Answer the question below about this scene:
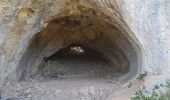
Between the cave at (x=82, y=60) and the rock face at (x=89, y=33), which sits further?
the cave at (x=82, y=60)

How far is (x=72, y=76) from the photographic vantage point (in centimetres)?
765

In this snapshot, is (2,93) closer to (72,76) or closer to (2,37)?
(2,37)

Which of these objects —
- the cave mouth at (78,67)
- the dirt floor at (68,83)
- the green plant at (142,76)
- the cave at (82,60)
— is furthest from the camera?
the cave mouth at (78,67)

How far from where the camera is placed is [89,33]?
8.38 metres

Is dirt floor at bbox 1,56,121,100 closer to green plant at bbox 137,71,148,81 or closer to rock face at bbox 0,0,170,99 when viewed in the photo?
rock face at bbox 0,0,170,99

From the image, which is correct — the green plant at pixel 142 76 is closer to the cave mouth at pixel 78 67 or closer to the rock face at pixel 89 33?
the rock face at pixel 89 33

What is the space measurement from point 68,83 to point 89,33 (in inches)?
81.3

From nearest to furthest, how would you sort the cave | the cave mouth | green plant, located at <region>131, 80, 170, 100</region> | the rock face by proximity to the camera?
1. green plant, located at <region>131, 80, 170, 100</region>
2. the rock face
3. the cave
4. the cave mouth

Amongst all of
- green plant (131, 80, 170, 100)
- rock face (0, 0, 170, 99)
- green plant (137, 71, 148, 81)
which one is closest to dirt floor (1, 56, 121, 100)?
rock face (0, 0, 170, 99)

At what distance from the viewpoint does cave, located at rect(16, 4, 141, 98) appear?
6.85 metres

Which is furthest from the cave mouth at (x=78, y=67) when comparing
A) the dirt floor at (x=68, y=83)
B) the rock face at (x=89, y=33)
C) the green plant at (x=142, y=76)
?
the green plant at (x=142, y=76)

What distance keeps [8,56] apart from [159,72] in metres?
2.77

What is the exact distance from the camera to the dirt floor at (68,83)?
595cm

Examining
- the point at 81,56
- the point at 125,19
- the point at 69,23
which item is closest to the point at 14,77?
the point at 69,23
